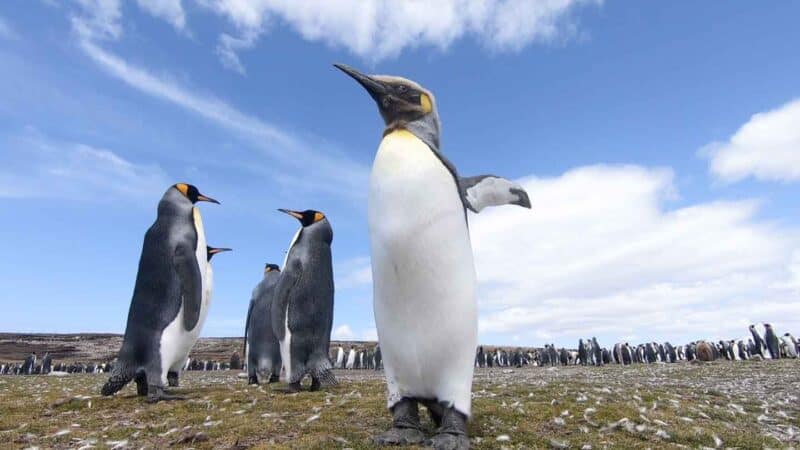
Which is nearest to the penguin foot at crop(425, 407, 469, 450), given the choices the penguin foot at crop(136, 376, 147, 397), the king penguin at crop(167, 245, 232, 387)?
the penguin foot at crop(136, 376, 147, 397)

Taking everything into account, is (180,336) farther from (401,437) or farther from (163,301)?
(401,437)

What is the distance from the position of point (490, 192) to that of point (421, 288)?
158 cm

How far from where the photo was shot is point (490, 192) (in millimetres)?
5285

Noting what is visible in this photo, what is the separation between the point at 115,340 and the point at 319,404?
43470mm

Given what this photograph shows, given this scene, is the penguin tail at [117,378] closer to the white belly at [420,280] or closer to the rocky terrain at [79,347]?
the white belly at [420,280]

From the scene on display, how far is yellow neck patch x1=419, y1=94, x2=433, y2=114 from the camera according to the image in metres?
4.86

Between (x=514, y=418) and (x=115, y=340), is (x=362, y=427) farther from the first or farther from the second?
(x=115, y=340)

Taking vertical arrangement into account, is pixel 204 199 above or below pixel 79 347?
above

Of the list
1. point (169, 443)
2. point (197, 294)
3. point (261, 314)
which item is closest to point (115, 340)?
point (261, 314)

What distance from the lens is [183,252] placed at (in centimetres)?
827

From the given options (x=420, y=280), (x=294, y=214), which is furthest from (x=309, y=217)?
(x=420, y=280)

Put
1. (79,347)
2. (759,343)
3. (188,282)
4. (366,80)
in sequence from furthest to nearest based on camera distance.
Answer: (79,347) → (759,343) → (188,282) → (366,80)

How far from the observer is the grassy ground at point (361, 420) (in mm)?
4973

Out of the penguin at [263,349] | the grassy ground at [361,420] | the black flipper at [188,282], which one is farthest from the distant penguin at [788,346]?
the black flipper at [188,282]
